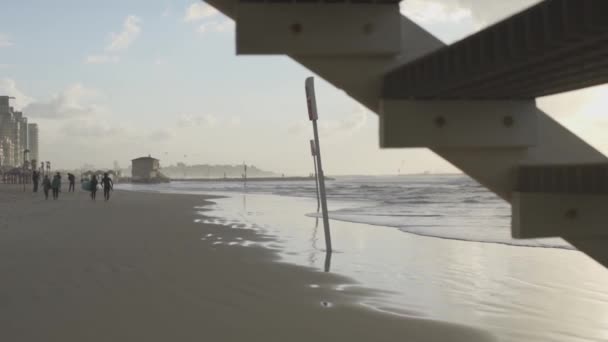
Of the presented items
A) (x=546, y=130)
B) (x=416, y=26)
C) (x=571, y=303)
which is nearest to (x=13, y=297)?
(x=416, y=26)

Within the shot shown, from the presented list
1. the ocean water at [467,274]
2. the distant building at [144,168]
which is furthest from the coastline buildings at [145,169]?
the ocean water at [467,274]

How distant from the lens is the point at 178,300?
18.2 feet

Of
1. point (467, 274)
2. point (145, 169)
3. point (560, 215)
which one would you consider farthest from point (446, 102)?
point (145, 169)

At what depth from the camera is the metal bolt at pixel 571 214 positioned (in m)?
2.65

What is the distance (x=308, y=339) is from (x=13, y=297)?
327 cm

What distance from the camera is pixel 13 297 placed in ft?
18.5

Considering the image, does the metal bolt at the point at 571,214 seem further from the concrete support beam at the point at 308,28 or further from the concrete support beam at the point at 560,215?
the concrete support beam at the point at 308,28

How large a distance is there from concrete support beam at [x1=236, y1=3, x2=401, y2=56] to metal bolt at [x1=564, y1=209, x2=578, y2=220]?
1222mm

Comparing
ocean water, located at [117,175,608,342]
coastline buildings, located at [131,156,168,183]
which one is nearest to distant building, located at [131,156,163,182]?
coastline buildings, located at [131,156,168,183]

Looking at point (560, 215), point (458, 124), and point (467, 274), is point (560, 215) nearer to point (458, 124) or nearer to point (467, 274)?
point (458, 124)

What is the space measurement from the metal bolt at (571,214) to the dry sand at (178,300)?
214 cm

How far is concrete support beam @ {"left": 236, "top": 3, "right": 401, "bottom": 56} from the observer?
277 centimetres

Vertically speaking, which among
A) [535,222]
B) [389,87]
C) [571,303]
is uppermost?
[389,87]

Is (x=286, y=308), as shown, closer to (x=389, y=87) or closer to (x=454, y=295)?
(x=454, y=295)
